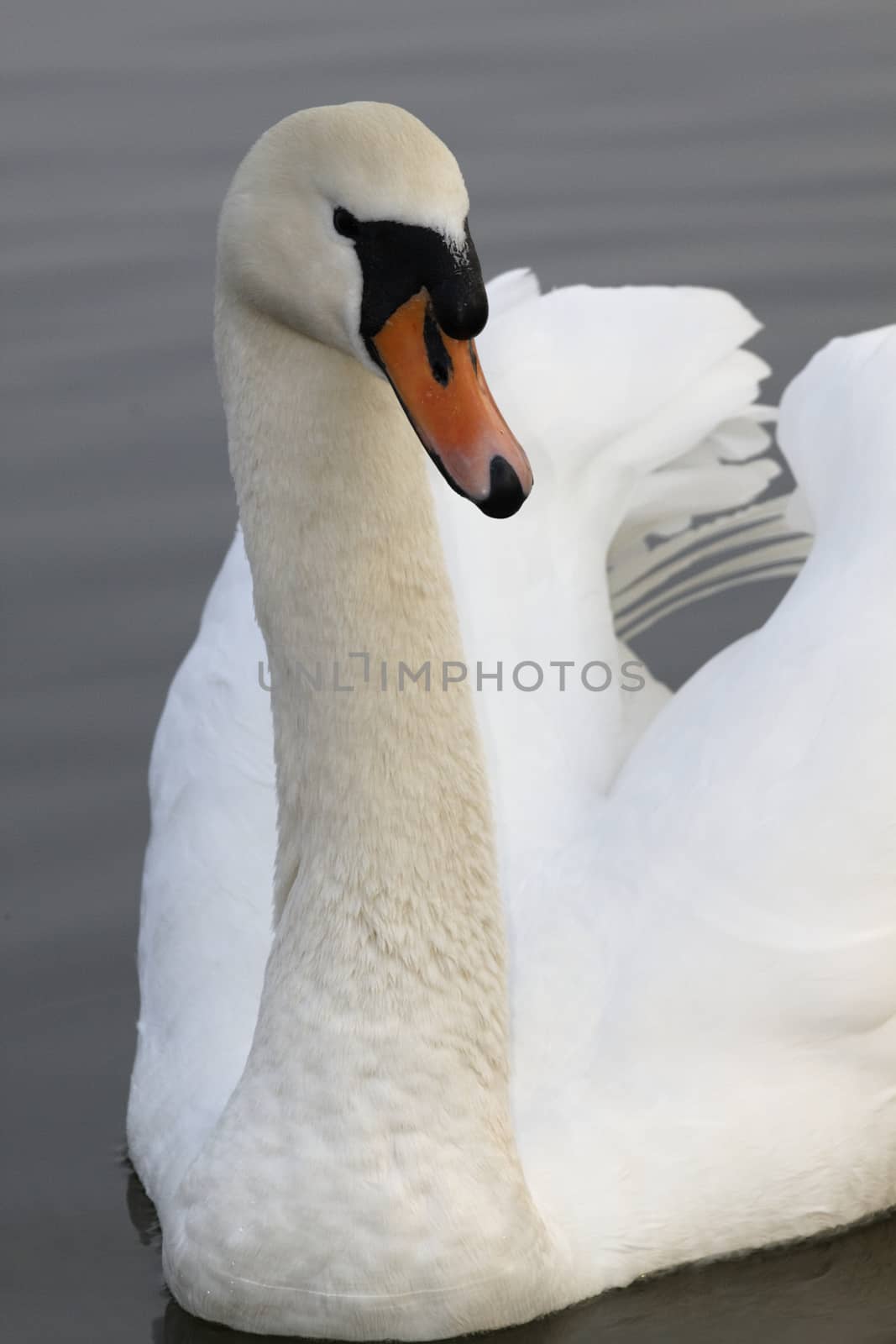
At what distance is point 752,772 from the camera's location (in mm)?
4465

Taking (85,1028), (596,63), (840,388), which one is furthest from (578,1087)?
(596,63)

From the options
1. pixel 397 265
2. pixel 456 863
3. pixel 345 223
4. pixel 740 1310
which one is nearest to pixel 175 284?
pixel 456 863

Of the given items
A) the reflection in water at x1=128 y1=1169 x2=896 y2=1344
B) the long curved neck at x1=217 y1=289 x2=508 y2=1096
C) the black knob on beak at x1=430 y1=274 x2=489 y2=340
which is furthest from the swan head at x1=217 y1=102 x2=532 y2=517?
the reflection in water at x1=128 y1=1169 x2=896 y2=1344

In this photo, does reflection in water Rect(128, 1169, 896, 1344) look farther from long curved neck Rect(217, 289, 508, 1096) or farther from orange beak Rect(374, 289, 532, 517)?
orange beak Rect(374, 289, 532, 517)

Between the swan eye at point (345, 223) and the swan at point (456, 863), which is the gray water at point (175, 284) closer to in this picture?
the swan at point (456, 863)

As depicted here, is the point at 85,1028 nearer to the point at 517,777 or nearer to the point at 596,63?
the point at 517,777

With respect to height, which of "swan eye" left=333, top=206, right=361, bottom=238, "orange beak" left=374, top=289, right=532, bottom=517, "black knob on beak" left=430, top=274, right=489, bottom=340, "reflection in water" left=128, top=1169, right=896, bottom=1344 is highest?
"swan eye" left=333, top=206, right=361, bottom=238

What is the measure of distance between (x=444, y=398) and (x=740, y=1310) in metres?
1.90

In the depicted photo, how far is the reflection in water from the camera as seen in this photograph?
13.5ft

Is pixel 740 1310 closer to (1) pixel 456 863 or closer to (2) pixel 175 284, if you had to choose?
(1) pixel 456 863

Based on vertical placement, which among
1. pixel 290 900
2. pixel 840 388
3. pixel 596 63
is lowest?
pixel 290 900

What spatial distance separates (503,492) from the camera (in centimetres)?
311

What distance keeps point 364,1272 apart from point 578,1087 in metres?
0.53

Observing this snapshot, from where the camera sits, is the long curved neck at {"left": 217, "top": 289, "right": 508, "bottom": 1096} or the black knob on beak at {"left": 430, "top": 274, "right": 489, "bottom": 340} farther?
the long curved neck at {"left": 217, "top": 289, "right": 508, "bottom": 1096}
